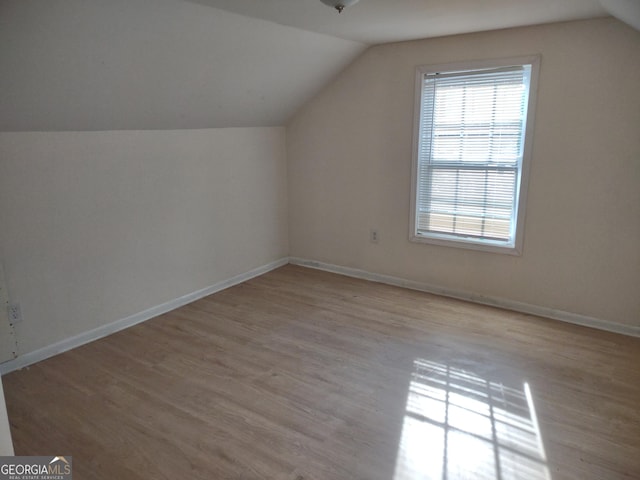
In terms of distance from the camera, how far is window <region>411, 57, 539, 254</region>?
325cm

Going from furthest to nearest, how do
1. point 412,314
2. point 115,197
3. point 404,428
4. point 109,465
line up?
point 412,314
point 115,197
point 404,428
point 109,465

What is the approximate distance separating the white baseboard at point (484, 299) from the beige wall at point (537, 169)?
45 mm

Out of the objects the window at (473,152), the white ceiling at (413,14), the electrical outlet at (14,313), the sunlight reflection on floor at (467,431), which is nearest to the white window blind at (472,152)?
the window at (473,152)

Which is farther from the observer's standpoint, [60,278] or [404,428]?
[60,278]

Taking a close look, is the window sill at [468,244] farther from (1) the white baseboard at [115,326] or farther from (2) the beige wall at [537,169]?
(1) the white baseboard at [115,326]

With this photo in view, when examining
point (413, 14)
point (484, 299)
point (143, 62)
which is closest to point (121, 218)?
point (143, 62)

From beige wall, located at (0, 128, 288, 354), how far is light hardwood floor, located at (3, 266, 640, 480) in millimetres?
318

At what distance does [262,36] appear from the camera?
2.90 meters

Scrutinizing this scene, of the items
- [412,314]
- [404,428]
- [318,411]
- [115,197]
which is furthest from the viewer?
[412,314]

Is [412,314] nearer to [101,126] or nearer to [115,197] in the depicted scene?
[115,197]

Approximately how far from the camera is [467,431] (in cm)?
214

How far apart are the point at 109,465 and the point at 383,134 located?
3.09 meters

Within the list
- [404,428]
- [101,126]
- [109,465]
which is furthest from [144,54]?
Result: [404,428]

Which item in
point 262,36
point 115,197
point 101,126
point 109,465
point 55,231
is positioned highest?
point 262,36
